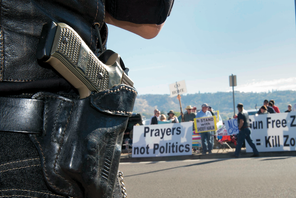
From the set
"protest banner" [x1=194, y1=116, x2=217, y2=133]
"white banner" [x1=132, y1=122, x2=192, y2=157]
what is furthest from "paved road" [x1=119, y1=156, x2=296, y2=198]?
"protest banner" [x1=194, y1=116, x2=217, y2=133]

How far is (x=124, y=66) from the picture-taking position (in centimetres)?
134

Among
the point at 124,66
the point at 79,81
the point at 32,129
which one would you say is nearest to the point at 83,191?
the point at 32,129

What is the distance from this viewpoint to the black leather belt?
35.9 inches

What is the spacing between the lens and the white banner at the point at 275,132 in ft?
26.5

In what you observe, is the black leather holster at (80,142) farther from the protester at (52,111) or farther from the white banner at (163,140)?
the white banner at (163,140)

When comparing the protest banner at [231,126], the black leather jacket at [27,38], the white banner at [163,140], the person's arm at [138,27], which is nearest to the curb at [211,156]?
the white banner at [163,140]

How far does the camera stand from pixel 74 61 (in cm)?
99

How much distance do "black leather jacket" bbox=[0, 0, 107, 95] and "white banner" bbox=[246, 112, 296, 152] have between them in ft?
27.3

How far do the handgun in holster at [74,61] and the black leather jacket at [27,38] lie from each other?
7cm

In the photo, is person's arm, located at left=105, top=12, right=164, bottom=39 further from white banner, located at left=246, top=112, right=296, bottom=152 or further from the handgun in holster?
white banner, located at left=246, top=112, right=296, bottom=152

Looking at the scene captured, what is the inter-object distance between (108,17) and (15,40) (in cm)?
70

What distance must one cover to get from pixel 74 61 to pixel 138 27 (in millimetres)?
738

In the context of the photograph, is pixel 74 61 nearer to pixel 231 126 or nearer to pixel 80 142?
pixel 80 142

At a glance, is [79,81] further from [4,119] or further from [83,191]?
[83,191]
